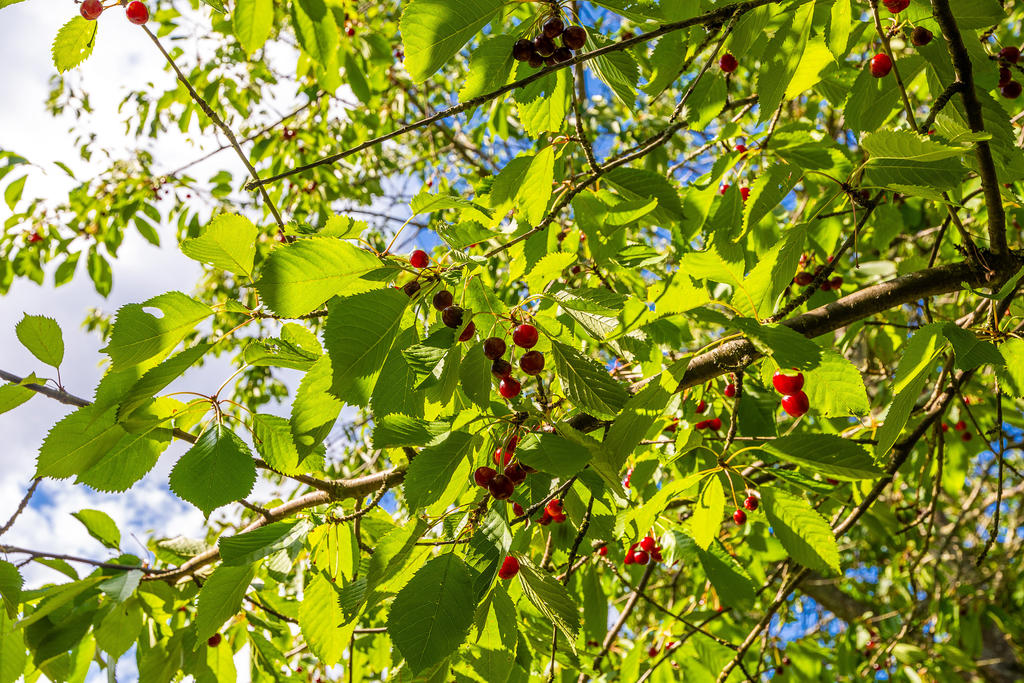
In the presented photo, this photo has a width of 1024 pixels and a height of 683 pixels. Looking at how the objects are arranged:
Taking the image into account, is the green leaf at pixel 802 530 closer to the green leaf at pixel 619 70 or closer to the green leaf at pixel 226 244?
the green leaf at pixel 619 70

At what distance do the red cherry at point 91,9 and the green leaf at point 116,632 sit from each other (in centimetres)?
142

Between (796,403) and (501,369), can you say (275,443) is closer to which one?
(501,369)

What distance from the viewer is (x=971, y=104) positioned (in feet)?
4.22

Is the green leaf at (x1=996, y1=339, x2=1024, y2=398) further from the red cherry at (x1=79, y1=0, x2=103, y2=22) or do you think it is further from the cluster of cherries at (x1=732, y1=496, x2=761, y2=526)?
the red cherry at (x1=79, y1=0, x2=103, y2=22)

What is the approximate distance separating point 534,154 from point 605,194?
Result: 1.19ft

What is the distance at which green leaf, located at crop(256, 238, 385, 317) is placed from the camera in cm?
102

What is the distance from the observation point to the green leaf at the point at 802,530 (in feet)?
4.05

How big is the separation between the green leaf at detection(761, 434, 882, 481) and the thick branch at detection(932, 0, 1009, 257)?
613 millimetres

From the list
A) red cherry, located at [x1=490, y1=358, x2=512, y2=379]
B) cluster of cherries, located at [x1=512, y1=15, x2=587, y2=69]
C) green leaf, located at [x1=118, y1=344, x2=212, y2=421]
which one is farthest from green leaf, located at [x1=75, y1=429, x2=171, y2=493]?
cluster of cherries, located at [x1=512, y1=15, x2=587, y2=69]

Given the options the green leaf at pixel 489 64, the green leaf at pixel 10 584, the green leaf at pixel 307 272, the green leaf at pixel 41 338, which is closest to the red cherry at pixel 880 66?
the green leaf at pixel 489 64

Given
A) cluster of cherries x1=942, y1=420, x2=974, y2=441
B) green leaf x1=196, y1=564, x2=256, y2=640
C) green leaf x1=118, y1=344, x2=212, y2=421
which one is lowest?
green leaf x1=196, y1=564, x2=256, y2=640

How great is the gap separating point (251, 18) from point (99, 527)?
1.61 metres

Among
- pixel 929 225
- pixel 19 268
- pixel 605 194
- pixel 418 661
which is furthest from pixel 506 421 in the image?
pixel 929 225

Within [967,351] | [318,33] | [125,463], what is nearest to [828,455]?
[967,351]
